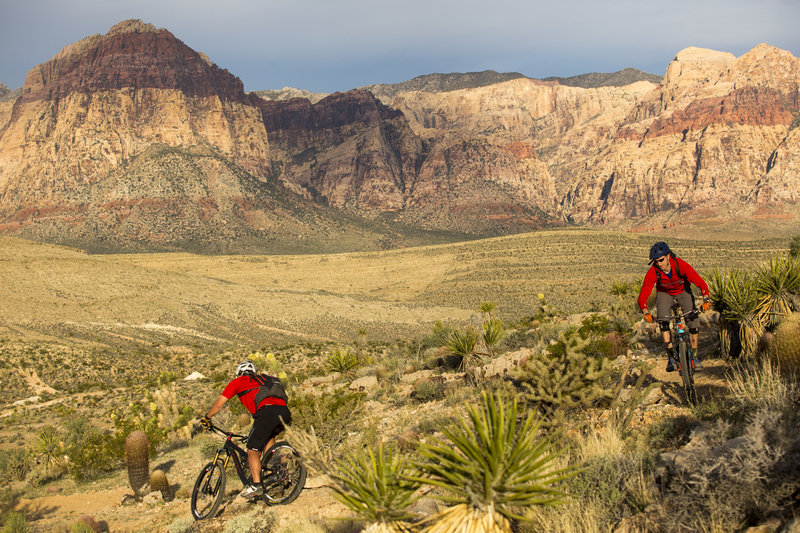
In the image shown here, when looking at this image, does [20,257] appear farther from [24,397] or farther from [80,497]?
[80,497]

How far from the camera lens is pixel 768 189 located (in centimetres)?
16325

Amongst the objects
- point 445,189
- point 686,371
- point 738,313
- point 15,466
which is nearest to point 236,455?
point 686,371

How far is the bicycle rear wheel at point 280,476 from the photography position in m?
7.25

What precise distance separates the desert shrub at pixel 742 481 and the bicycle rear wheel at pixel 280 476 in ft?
15.7

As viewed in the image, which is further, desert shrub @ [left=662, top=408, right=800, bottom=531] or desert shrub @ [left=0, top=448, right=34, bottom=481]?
desert shrub @ [left=0, top=448, right=34, bottom=481]

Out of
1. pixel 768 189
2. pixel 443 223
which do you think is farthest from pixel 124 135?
pixel 768 189

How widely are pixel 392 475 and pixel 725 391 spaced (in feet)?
16.7

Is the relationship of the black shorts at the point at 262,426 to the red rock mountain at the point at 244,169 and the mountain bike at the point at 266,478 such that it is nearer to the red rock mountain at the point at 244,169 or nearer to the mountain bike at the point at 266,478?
the mountain bike at the point at 266,478

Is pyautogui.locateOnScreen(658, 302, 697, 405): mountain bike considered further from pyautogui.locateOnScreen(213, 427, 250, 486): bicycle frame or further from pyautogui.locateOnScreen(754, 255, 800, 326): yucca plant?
pyautogui.locateOnScreen(213, 427, 250, 486): bicycle frame

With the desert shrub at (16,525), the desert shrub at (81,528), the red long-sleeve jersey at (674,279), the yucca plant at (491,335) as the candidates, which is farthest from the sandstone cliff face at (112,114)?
the red long-sleeve jersey at (674,279)

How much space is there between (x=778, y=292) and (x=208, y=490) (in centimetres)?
899

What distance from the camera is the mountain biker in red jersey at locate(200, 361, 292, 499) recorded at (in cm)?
Answer: 716

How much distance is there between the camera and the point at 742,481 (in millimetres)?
3949

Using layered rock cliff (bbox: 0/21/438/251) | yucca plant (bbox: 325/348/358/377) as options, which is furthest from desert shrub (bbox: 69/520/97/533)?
layered rock cliff (bbox: 0/21/438/251)
